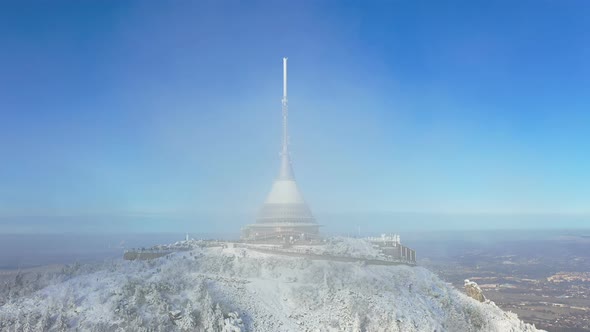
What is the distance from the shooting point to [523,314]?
72812 mm

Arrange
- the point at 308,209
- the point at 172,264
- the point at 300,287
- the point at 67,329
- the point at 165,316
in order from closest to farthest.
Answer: the point at 67,329 < the point at 165,316 < the point at 300,287 < the point at 172,264 < the point at 308,209

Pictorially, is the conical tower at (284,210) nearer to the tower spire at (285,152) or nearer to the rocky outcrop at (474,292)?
the tower spire at (285,152)

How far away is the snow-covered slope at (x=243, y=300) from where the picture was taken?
73.7 feet

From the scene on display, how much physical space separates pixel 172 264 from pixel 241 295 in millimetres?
6357

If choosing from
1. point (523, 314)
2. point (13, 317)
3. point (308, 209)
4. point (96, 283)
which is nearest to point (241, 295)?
point (96, 283)

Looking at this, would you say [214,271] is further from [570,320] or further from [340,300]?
[570,320]

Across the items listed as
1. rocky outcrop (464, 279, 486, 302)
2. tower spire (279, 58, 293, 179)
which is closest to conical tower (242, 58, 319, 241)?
tower spire (279, 58, 293, 179)

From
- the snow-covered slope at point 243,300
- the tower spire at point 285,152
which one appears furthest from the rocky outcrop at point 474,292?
the tower spire at point 285,152

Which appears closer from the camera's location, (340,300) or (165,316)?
(165,316)

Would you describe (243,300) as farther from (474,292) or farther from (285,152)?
(285,152)

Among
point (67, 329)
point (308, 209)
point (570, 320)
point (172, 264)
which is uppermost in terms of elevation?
point (308, 209)

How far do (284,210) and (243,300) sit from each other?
29977mm

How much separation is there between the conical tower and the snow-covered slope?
19.3m

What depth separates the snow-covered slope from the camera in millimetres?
22469
